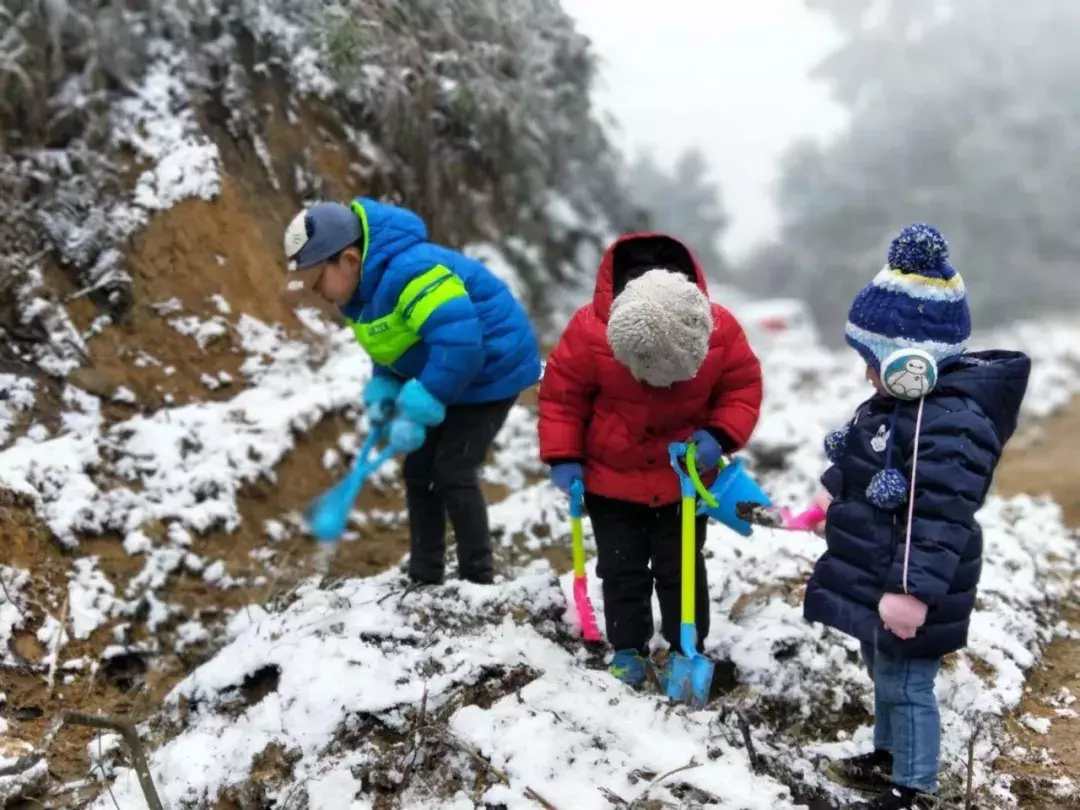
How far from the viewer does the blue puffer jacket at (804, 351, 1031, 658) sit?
8.44ft

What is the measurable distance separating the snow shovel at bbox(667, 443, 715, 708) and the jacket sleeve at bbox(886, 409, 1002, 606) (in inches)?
29.5

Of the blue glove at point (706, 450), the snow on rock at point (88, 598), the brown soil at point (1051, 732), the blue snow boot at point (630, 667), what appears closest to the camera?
the brown soil at point (1051, 732)

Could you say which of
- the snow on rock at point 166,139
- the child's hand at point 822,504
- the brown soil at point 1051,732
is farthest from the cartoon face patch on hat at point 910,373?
the snow on rock at point 166,139

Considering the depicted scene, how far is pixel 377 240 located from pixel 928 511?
85.2 inches

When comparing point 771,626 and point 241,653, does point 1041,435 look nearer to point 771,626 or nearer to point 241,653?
point 771,626

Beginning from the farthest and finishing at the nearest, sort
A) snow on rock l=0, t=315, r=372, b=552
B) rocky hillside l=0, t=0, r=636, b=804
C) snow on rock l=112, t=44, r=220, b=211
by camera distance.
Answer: snow on rock l=112, t=44, r=220, b=211
snow on rock l=0, t=315, r=372, b=552
rocky hillside l=0, t=0, r=636, b=804

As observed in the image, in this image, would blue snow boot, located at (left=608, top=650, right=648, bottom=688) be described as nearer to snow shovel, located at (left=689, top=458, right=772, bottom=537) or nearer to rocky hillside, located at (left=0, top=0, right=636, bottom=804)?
snow shovel, located at (left=689, top=458, right=772, bottom=537)

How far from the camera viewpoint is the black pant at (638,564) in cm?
334

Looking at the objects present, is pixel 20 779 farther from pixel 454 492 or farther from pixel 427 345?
pixel 427 345

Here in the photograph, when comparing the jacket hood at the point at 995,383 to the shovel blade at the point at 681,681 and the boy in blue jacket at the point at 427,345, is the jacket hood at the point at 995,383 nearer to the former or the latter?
→ the shovel blade at the point at 681,681

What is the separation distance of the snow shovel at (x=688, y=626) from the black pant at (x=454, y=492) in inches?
38.6

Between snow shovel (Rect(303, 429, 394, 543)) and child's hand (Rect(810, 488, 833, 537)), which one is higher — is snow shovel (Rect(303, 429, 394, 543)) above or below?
below

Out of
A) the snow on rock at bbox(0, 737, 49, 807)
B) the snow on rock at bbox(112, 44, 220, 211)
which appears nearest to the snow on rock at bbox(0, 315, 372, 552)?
the snow on rock at bbox(112, 44, 220, 211)

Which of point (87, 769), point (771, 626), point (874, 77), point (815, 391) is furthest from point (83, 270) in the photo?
point (874, 77)
